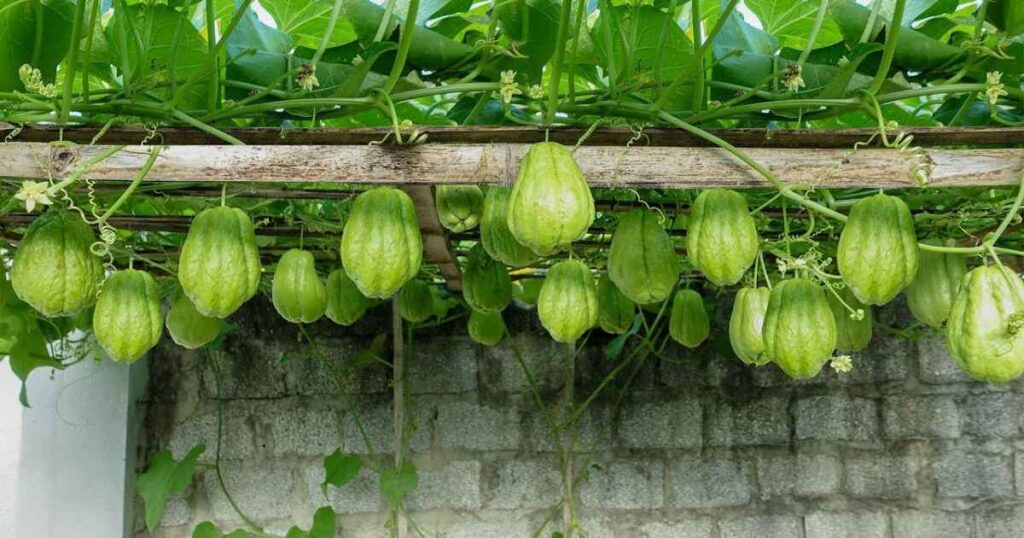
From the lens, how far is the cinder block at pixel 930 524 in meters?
3.68

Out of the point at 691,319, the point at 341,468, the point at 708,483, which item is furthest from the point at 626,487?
the point at 691,319

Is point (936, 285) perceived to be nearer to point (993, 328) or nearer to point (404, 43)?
point (993, 328)

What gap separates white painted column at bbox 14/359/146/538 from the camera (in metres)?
3.41

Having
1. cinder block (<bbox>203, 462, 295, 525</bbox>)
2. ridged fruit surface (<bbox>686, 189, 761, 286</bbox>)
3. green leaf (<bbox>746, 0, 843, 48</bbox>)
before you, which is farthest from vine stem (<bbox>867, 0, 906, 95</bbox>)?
cinder block (<bbox>203, 462, 295, 525</bbox>)

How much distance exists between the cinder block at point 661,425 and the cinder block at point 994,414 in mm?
1040

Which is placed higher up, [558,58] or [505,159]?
[558,58]

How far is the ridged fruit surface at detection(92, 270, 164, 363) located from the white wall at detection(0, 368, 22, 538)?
6.42 feet

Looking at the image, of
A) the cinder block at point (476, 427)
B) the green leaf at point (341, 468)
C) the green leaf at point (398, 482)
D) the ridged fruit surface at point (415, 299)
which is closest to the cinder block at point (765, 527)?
the cinder block at point (476, 427)

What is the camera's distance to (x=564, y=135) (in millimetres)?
1519

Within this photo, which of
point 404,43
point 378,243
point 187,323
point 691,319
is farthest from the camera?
point 691,319

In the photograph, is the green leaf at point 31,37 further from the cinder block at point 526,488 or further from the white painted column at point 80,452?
the cinder block at point 526,488

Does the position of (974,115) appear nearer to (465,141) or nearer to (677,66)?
(677,66)

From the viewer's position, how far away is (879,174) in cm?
149

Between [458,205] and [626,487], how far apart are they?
7.10ft
